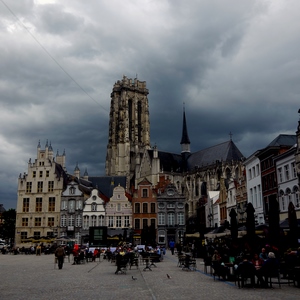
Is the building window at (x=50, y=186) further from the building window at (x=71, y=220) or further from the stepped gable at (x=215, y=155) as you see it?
the stepped gable at (x=215, y=155)

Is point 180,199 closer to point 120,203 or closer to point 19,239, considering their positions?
point 120,203

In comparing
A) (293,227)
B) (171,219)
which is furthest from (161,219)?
(293,227)

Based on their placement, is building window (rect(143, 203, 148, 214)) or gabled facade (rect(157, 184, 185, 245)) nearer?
gabled facade (rect(157, 184, 185, 245))

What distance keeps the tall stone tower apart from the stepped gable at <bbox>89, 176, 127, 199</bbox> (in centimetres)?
2878

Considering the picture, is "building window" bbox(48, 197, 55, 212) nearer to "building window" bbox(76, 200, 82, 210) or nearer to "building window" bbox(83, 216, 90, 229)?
"building window" bbox(76, 200, 82, 210)

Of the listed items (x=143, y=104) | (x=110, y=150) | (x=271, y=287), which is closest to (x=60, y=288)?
(x=271, y=287)

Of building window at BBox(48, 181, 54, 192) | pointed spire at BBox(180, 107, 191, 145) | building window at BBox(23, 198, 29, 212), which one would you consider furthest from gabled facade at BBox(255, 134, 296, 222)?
pointed spire at BBox(180, 107, 191, 145)

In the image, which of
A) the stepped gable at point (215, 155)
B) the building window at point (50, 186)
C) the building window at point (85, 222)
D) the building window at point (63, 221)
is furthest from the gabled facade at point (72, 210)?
the stepped gable at point (215, 155)

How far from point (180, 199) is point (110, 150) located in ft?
166

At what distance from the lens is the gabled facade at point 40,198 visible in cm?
6128

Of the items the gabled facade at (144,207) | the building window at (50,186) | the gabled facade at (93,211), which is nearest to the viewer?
the gabled facade at (93,211)

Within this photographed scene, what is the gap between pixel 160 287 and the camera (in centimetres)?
1321

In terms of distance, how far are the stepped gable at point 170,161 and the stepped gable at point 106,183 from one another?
28.2 meters

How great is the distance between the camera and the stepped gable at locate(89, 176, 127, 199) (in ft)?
228
